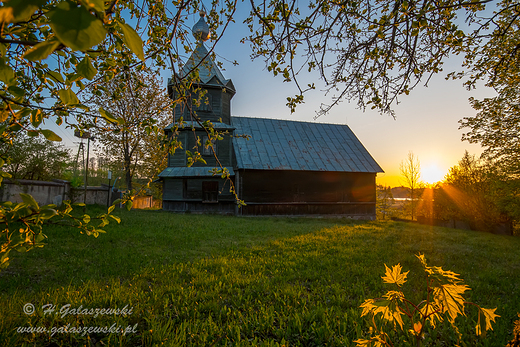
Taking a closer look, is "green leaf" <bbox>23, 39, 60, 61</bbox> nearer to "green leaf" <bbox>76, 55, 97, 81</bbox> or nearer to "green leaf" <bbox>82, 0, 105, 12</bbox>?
"green leaf" <bbox>82, 0, 105, 12</bbox>

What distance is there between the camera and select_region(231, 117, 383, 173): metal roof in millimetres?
17531

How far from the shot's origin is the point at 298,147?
63.7 ft

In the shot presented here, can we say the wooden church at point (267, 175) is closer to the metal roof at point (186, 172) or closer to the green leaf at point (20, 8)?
the metal roof at point (186, 172)

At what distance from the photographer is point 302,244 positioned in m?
7.82

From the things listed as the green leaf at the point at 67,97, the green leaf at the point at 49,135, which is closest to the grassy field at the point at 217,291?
the green leaf at the point at 49,135

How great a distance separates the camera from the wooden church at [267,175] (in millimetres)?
17438

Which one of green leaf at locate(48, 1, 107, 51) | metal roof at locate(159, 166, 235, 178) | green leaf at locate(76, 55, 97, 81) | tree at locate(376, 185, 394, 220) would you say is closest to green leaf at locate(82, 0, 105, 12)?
green leaf at locate(48, 1, 107, 51)

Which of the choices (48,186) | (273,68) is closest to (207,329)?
(273,68)

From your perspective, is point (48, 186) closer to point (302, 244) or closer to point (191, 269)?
point (191, 269)

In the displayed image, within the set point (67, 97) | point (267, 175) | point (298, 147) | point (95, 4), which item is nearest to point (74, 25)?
point (95, 4)

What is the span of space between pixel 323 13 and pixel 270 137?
16.7 metres

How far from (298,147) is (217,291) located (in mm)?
16404

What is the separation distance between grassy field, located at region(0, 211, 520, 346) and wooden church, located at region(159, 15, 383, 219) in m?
10.1

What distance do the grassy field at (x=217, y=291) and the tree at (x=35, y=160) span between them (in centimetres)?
977
